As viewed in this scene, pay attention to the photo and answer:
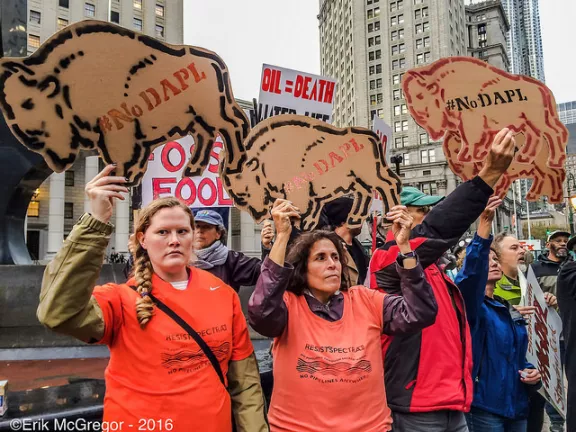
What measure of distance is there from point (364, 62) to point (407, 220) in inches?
Answer: 2963

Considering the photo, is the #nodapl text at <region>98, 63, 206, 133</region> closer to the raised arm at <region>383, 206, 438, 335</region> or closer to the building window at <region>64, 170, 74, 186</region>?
the raised arm at <region>383, 206, 438, 335</region>

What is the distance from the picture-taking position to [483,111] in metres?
4.10

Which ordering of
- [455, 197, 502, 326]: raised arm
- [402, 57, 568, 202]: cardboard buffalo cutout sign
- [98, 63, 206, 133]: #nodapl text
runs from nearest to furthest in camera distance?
→ [98, 63, 206, 133]: #nodapl text
[455, 197, 502, 326]: raised arm
[402, 57, 568, 202]: cardboard buffalo cutout sign

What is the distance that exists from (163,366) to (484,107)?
364 centimetres

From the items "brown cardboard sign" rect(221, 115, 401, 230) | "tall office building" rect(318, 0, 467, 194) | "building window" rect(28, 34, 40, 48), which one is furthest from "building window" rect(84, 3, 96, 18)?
"brown cardboard sign" rect(221, 115, 401, 230)

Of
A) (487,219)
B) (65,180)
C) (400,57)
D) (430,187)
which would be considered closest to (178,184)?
(487,219)

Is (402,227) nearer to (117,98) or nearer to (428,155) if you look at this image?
(117,98)

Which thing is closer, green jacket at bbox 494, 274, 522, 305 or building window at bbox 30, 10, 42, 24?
green jacket at bbox 494, 274, 522, 305

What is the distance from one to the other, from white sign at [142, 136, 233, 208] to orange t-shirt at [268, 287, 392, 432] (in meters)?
3.74

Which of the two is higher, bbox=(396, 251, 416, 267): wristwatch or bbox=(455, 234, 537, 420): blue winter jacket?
bbox=(396, 251, 416, 267): wristwatch

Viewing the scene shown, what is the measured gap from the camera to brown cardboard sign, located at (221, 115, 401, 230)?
347 centimetres

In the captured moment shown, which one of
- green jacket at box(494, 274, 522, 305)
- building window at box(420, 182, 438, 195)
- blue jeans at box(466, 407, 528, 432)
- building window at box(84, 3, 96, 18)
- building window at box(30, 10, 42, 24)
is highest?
building window at box(84, 3, 96, 18)

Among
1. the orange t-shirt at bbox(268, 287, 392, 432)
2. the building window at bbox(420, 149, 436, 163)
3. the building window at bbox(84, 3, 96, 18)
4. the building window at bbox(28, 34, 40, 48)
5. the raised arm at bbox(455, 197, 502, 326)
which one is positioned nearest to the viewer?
the orange t-shirt at bbox(268, 287, 392, 432)

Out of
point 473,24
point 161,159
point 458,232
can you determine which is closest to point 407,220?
point 458,232
